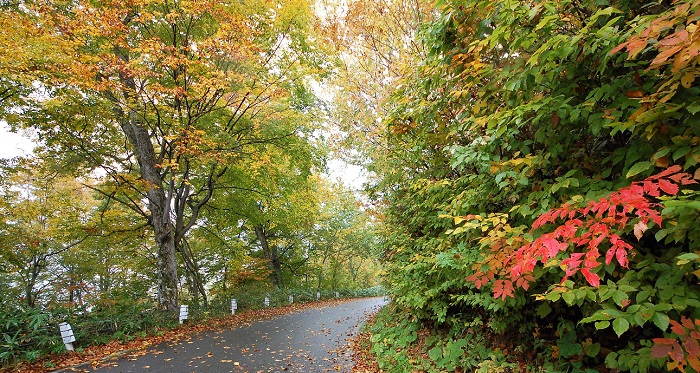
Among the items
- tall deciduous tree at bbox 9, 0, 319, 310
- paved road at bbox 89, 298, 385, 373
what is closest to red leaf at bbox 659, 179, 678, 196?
paved road at bbox 89, 298, 385, 373

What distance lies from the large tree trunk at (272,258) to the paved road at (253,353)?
11.5 metres

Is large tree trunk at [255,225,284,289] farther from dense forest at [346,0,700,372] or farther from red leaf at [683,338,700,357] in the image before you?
red leaf at [683,338,700,357]

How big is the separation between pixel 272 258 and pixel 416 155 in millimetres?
20179

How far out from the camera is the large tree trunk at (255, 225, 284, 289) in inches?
853

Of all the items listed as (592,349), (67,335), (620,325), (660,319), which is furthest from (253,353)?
(660,319)

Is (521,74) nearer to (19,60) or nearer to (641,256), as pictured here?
(641,256)

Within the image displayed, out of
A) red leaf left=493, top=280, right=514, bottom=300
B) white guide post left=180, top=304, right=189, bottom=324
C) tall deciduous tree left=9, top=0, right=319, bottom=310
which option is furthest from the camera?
white guide post left=180, top=304, right=189, bottom=324

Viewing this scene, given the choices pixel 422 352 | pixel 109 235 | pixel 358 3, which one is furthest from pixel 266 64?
pixel 422 352

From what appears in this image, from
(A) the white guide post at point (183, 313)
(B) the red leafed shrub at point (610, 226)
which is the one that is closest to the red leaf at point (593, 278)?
(B) the red leafed shrub at point (610, 226)

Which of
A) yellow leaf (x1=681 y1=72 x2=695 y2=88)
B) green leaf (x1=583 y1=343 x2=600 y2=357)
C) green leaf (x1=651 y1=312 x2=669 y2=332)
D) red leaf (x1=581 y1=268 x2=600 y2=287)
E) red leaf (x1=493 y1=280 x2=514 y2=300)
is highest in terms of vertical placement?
yellow leaf (x1=681 y1=72 x2=695 y2=88)

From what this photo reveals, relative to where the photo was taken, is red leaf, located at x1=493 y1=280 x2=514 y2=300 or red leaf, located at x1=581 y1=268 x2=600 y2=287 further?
red leaf, located at x1=493 y1=280 x2=514 y2=300

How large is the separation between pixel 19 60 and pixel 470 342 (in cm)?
1004

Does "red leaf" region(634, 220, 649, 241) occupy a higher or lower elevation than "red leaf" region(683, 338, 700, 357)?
higher

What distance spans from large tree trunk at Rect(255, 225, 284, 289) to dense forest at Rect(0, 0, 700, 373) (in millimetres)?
2190
